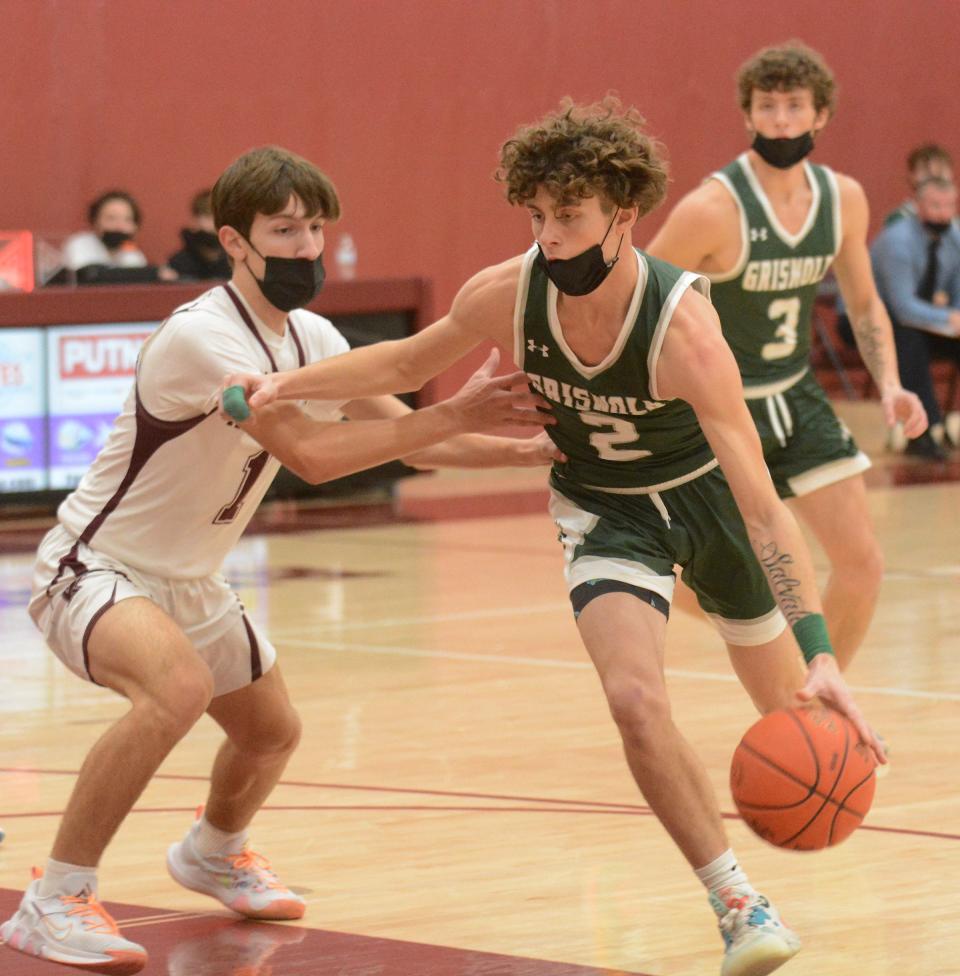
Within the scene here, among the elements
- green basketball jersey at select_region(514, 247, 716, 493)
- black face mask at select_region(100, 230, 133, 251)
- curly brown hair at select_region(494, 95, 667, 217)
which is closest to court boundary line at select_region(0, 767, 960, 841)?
green basketball jersey at select_region(514, 247, 716, 493)

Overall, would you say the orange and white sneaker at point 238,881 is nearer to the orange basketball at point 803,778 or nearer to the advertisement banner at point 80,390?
the orange basketball at point 803,778

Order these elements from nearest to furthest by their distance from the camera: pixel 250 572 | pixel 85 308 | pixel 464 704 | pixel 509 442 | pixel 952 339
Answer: pixel 509 442 < pixel 464 704 < pixel 250 572 < pixel 85 308 < pixel 952 339

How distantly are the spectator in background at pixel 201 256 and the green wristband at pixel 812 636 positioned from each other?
10160mm

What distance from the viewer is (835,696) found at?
4.12 metres

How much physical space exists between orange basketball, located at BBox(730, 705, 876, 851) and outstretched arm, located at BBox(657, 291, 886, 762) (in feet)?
0.29

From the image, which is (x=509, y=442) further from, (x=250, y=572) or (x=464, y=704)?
Result: (x=250, y=572)

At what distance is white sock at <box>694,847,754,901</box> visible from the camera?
4355 mm

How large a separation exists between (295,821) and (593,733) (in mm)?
1493

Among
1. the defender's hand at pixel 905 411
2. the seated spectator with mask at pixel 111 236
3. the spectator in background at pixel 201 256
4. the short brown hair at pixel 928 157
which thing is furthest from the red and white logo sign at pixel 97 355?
the short brown hair at pixel 928 157

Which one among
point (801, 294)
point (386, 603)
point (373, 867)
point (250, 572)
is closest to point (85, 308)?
point (250, 572)

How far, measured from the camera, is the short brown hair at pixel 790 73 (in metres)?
7.00

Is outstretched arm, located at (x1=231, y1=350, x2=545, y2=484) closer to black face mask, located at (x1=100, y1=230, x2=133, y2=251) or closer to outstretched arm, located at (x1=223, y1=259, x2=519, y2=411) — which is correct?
outstretched arm, located at (x1=223, y1=259, x2=519, y2=411)

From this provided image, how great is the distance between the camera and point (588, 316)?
4.66 metres

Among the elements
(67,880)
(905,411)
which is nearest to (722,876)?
(67,880)
